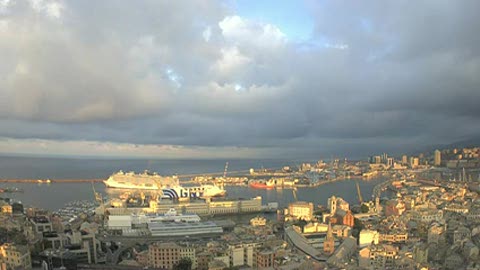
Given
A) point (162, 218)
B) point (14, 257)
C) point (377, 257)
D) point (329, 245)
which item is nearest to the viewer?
Result: point (14, 257)

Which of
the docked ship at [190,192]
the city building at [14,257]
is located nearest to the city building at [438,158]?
the docked ship at [190,192]

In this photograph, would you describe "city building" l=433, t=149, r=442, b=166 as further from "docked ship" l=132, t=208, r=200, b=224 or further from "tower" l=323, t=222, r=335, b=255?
"tower" l=323, t=222, r=335, b=255

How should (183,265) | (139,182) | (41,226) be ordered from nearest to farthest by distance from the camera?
1. (183,265)
2. (41,226)
3. (139,182)

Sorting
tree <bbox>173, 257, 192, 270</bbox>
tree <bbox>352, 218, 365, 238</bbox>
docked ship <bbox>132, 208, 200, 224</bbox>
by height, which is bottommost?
tree <bbox>352, 218, 365, 238</bbox>

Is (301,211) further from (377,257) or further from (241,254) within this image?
(241,254)

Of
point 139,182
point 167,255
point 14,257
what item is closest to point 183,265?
point 167,255

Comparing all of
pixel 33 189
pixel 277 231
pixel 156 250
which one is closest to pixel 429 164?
pixel 277 231

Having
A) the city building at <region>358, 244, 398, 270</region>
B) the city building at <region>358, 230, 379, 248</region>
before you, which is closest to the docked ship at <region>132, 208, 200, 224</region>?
the city building at <region>358, 230, 379, 248</region>

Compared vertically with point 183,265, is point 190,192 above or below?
above

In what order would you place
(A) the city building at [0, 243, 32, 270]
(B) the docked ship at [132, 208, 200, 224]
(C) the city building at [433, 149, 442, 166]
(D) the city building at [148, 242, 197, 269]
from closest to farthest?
(A) the city building at [0, 243, 32, 270] → (D) the city building at [148, 242, 197, 269] → (B) the docked ship at [132, 208, 200, 224] → (C) the city building at [433, 149, 442, 166]
